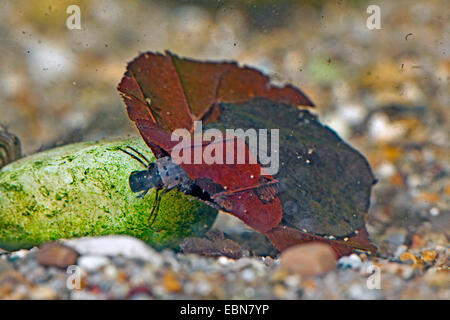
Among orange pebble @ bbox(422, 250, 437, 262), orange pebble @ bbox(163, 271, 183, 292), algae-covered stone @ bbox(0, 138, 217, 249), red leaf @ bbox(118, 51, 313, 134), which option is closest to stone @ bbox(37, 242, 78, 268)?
orange pebble @ bbox(163, 271, 183, 292)

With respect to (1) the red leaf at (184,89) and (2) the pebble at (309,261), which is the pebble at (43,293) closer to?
(2) the pebble at (309,261)

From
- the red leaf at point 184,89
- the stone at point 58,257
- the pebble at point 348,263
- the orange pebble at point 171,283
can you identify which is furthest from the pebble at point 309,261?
the red leaf at point 184,89

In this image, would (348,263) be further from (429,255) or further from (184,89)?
(184,89)

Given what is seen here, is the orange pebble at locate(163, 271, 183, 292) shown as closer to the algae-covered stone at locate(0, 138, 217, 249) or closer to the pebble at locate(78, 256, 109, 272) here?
the pebble at locate(78, 256, 109, 272)

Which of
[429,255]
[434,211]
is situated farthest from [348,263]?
[434,211]

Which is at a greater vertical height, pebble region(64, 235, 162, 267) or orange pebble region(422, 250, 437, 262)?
pebble region(64, 235, 162, 267)
